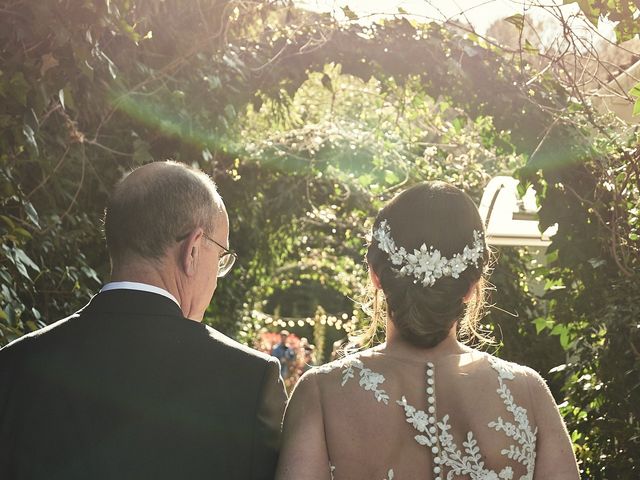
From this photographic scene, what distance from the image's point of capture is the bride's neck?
2.52m

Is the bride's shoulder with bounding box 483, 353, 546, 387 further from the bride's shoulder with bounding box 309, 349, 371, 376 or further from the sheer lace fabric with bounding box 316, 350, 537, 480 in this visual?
the bride's shoulder with bounding box 309, 349, 371, 376

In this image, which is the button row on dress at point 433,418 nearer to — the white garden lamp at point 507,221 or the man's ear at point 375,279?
the man's ear at point 375,279

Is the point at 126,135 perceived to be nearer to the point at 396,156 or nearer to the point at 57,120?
the point at 57,120

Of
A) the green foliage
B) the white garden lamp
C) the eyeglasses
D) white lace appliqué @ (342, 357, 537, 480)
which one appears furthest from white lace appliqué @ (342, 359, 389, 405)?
the white garden lamp

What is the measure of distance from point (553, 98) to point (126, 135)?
2.49 meters

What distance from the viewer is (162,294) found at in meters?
2.22

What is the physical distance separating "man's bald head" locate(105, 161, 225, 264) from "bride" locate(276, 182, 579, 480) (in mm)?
575

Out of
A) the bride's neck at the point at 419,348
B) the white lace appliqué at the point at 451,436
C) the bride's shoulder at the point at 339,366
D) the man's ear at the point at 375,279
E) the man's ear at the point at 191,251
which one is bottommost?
the white lace appliqué at the point at 451,436

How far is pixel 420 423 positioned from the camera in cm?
240

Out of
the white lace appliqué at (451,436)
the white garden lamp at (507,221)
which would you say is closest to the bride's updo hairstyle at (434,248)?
the white lace appliqué at (451,436)

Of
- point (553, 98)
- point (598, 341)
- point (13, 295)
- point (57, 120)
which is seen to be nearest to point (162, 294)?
point (13, 295)

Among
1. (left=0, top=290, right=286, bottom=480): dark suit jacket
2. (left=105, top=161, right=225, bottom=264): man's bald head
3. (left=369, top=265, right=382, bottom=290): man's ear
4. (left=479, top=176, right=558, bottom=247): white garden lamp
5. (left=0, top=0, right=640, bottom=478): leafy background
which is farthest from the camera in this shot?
(left=479, top=176, right=558, bottom=247): white garden lamp

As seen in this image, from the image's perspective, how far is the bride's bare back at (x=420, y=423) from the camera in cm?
240

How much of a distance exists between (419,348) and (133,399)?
805mm
